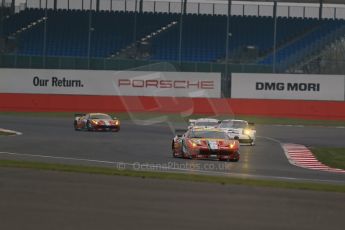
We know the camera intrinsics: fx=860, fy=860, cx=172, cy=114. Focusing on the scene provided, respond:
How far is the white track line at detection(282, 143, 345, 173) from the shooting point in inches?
950

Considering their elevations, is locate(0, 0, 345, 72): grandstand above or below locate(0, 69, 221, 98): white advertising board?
above

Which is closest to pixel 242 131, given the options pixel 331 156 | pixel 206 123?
pixel 206 123

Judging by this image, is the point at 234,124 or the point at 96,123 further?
the point at 96,123

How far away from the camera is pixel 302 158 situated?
27328 millimetres

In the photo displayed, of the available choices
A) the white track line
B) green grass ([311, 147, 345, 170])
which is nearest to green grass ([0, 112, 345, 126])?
the white track line

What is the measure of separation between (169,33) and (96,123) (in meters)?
22.2

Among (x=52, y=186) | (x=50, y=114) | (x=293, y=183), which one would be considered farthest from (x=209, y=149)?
(x=50, y=114)

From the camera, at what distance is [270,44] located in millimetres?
61156

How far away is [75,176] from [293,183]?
430 centimetres

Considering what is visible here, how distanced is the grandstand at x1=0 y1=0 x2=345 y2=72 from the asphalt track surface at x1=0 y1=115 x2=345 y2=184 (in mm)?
16108

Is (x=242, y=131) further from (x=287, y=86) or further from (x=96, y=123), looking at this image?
(x=287, y=86)

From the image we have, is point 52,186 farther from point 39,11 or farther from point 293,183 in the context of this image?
point 39,11

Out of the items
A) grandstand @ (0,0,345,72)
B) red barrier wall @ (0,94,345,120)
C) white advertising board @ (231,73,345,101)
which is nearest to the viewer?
red barrier wall @ (0,94,345,120)

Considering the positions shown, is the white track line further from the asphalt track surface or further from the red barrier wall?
the red barrier wall
